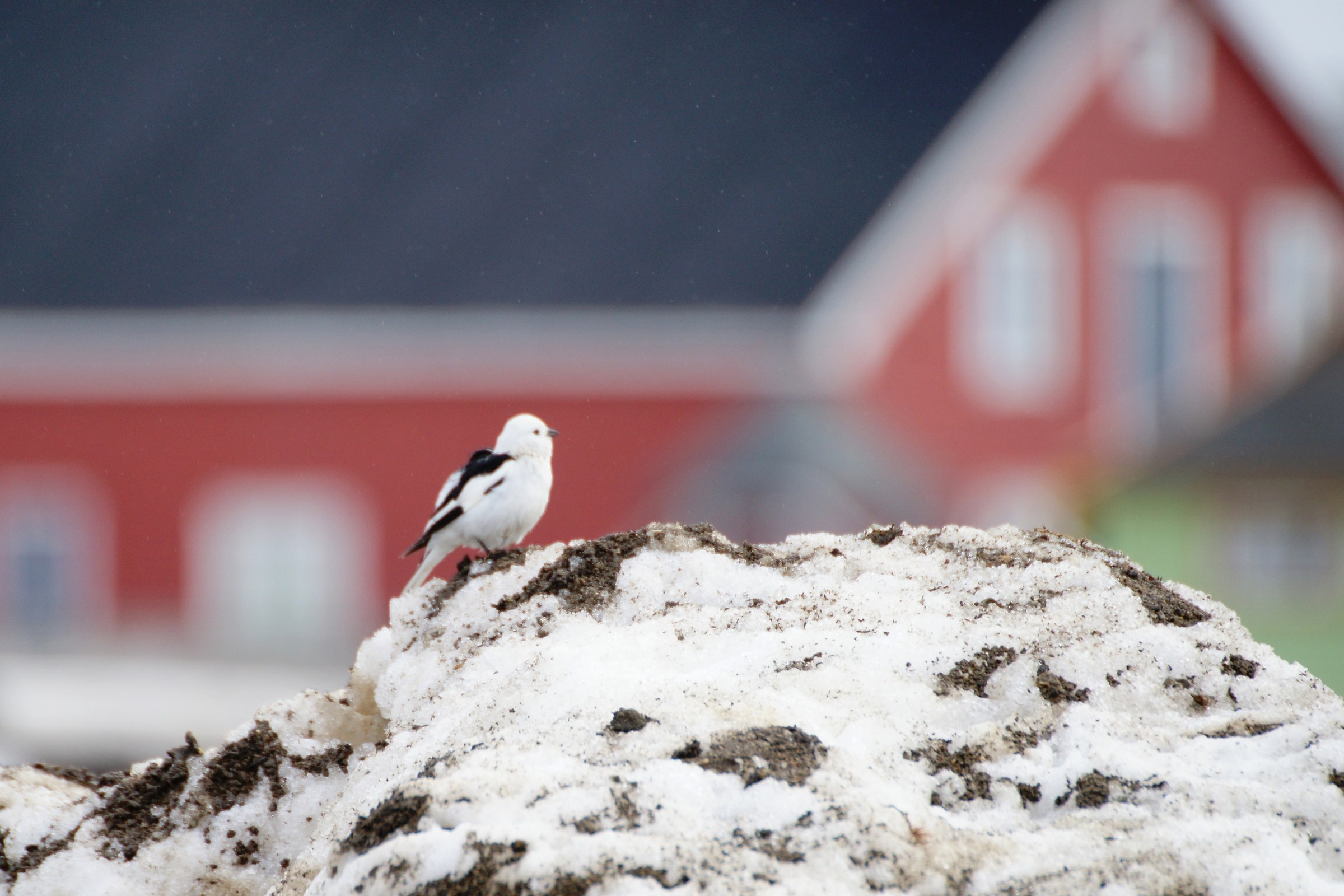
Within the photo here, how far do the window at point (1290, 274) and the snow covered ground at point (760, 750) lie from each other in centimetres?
1737

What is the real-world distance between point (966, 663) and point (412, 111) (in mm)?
17757

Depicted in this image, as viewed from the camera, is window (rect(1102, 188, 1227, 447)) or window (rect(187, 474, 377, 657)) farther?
window (rect(1102, 188, 1227, 447))

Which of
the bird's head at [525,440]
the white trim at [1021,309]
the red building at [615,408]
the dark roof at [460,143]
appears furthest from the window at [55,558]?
the bird's head at [525,440]

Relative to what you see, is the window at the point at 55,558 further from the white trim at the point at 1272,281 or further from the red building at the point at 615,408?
the white trim at the point at 1272,281

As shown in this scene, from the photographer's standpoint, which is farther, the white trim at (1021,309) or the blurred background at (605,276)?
the white trim at (1021,309)

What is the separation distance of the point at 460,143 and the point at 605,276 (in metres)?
2.99

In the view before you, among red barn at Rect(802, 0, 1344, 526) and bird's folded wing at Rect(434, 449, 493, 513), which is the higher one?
red barn at Rect(802, 0, 1344, 526)

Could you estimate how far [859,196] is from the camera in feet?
62.2

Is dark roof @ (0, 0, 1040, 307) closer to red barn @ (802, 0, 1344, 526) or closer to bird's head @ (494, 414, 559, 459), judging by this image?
red barn @ (802, 0, 1344, 526)

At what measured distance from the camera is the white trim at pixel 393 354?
1723 centimetres

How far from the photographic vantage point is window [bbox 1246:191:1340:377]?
19.3 m

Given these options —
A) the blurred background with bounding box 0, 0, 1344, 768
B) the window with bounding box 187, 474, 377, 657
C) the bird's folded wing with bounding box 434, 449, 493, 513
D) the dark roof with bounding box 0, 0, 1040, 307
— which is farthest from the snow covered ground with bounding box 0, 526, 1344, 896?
the dark roof with bounding box 0, 0, 1040, 307

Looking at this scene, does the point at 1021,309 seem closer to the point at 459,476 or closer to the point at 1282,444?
the point at 1282,444

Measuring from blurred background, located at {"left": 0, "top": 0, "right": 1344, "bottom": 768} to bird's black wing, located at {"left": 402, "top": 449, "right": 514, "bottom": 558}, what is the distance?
1164cm
